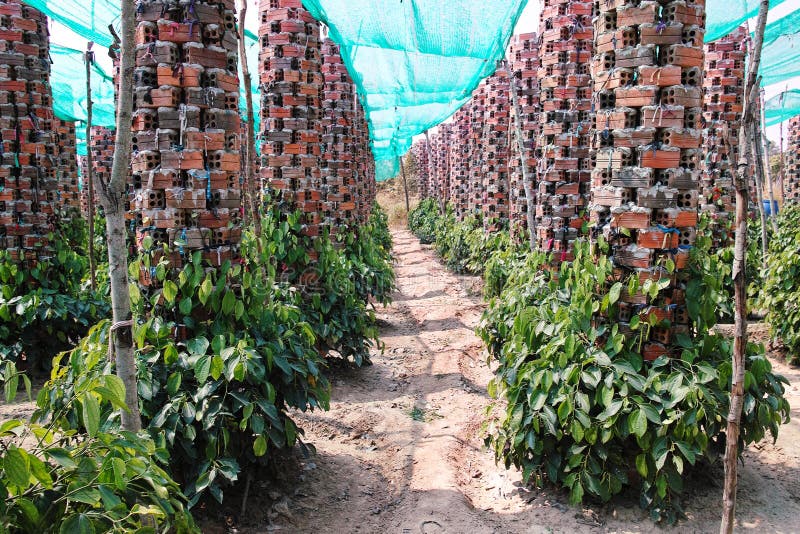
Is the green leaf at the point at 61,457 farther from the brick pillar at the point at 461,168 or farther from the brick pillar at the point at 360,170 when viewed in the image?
the brick pillar at the point at 461,168

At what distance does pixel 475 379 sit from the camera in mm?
7223

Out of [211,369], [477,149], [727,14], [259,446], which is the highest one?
[727,14]

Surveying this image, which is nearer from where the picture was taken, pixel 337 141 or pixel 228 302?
pixel 228 302

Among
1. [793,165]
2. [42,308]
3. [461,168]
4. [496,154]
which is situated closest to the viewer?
[42,308]

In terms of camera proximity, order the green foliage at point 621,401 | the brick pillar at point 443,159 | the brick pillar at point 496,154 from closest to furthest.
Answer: the green foliage at point 621,401, the brick pillar at point 496,154, the brick pillar at point 443,159

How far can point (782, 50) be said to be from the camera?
33.7 feet

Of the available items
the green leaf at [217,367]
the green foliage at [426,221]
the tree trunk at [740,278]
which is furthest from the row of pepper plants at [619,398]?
the green foliage at [426,221]

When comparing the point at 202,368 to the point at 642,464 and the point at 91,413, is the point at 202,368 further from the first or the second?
the point at 642,464

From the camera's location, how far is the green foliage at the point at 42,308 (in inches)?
239

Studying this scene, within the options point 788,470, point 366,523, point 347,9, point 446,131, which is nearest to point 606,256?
point 788,470

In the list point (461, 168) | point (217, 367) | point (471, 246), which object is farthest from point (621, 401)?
point (461, 168)

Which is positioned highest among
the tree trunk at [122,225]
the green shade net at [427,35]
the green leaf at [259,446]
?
the green shade net at [427,35]

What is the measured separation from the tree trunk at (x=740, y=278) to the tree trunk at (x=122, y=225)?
7.89 ft

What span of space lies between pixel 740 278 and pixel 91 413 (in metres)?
2.34
